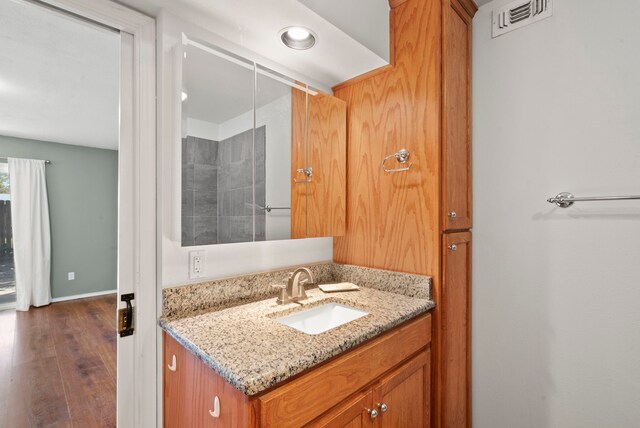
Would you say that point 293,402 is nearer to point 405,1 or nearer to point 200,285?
point 200,285

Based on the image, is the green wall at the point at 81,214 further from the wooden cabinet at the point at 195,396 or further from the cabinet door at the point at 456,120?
the cabinet door at the point at 456,120

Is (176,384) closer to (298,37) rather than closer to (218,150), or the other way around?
(218,150)

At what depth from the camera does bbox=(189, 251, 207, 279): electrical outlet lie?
45.2 inches

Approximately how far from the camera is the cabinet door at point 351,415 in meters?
0.83

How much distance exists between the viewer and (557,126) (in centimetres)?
131

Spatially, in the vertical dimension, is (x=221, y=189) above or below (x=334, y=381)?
above

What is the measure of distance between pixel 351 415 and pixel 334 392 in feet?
0.43

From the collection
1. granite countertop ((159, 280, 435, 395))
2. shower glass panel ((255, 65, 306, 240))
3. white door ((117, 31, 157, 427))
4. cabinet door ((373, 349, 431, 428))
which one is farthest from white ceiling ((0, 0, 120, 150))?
cabinet door ((373, 349, 431, 428))

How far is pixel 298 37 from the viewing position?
132 centimetres

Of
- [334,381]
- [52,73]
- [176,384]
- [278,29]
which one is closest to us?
[334,381]

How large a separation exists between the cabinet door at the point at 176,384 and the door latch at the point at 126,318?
0.15 metres

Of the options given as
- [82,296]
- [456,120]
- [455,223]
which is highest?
[456,120]

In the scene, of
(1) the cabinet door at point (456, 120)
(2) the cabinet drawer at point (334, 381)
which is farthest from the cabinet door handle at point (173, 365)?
(1) the cabinet door at point (456, 120)

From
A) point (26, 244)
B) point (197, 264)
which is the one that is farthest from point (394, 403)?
point (26, 244)
